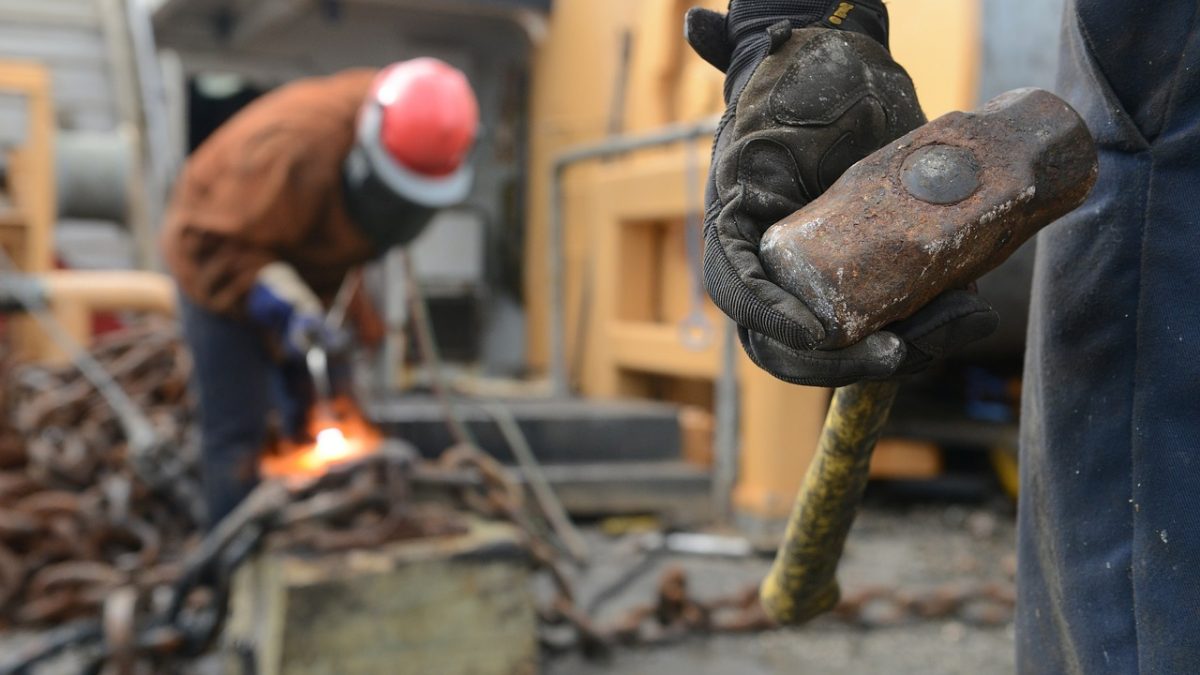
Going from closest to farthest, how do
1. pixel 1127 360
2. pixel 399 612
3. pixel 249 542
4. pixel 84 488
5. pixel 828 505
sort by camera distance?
pixel 1127 360 → pixel 828 505 → pixel 399 612 → pixel 249 542 → pixel 84 488

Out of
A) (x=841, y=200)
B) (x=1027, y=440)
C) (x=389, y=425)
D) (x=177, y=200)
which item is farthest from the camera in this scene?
(x=389, y=425)

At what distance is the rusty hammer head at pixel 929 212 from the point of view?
1012 millimetres

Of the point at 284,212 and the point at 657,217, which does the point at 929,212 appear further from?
the point at 657,217

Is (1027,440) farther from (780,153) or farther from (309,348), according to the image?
(309,348)

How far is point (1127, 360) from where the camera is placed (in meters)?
1.14

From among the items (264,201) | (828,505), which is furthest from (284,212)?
(828,505)

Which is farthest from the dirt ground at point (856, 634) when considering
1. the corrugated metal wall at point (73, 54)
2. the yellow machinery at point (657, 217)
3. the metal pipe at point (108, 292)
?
the corrugated metal wall at point (73, 54)

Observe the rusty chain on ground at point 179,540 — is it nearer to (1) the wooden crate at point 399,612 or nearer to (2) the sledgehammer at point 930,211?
(1) the wooden crate at point 399,612

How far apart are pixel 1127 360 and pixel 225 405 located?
3.22 metres

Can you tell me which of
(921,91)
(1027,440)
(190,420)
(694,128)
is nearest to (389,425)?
(190,420)

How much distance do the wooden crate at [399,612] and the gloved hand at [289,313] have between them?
2.28ft

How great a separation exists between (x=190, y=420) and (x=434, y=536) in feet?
7.82

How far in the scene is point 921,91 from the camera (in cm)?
428

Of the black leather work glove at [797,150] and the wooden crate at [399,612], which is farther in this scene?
the wooden crate at [399,612]
